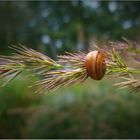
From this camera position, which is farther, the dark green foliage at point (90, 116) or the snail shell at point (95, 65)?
the dark green foliage at point (90, 116)

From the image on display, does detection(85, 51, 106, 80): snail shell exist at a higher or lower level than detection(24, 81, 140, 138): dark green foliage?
higher

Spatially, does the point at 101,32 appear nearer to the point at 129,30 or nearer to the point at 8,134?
the point at 129,30

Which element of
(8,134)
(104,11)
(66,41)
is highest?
(104,11)

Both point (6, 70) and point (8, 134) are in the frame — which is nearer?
point (6, 70)

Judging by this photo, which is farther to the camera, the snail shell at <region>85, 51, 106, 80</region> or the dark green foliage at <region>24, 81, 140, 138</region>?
the dark green foliage at <region>24, 81, 140, 138</region>

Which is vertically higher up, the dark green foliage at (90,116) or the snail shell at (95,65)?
the snail shell at (95,65)

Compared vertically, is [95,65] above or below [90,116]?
above

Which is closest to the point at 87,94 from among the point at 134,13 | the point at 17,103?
the point at 17,103

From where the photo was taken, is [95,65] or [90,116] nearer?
[95,65]
